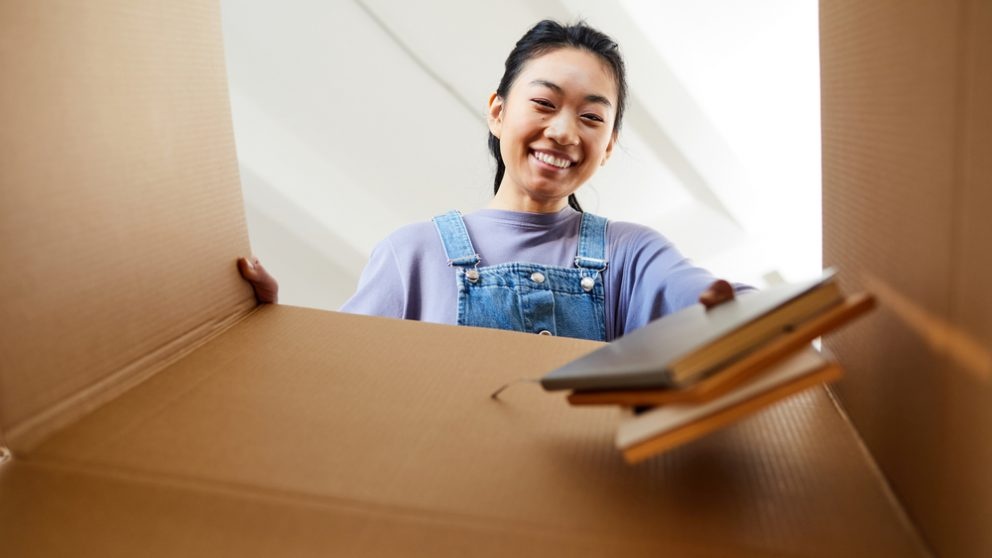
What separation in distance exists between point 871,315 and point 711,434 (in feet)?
0.38

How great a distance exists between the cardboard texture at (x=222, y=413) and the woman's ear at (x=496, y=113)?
693 mm

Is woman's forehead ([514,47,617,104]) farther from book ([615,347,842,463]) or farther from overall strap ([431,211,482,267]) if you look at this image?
book ([615,347,842,463])

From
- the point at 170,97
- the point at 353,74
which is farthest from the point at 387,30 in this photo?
the point at 170,97

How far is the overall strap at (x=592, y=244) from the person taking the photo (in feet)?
4.11

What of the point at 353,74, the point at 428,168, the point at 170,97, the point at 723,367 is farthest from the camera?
the point at 428,168

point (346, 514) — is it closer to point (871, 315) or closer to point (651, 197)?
point (871, 315)

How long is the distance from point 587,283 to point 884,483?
0.72 metres

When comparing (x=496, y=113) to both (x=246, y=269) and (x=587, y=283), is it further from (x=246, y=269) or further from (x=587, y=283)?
(x=246, y=269)

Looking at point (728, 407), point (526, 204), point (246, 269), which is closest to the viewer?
point (728, 407)

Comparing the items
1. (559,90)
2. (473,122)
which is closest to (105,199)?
(559,90)

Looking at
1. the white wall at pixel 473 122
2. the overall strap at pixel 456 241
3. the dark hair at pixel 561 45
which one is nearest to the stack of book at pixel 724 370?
the overall strap at pixel 456 241

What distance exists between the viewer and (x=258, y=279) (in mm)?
773

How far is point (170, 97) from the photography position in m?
0.69

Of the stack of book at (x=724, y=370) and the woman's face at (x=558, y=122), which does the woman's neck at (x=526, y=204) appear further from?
the stack of book at (x=724, y=370)
